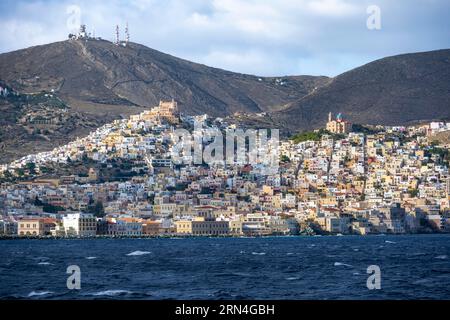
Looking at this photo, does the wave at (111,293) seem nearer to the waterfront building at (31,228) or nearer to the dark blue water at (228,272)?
the dark blue water at (228,272)

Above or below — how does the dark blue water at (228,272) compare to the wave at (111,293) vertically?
above

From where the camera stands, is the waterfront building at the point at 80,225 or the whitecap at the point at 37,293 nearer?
the whitecap at the point at 37,293

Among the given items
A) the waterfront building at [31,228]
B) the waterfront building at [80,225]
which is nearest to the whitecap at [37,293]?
the waterfront building at [80,225]

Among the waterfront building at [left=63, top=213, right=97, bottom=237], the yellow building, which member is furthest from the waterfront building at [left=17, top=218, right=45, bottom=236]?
the yellow building

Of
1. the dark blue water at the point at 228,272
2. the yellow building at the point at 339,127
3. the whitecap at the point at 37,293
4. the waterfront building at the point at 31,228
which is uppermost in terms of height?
the yellow building at the point at 339,127

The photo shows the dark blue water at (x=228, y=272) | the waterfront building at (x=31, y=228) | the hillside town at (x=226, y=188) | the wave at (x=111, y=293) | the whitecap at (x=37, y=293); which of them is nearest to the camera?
the wave at (x=111, y=293)
